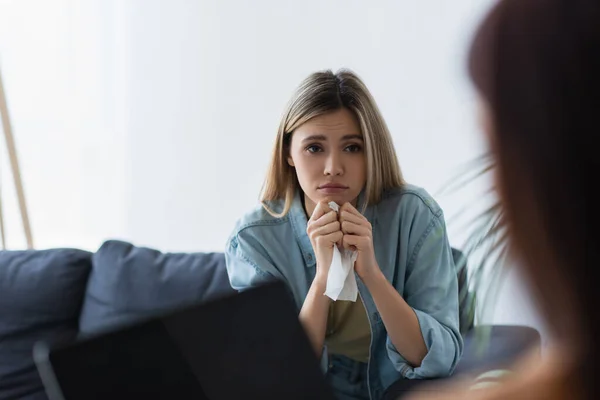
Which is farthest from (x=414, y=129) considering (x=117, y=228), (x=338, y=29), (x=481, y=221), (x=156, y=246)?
(x=481, y=221)

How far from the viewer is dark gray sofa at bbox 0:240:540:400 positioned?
5.39 feet

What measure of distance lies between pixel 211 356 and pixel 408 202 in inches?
31.7

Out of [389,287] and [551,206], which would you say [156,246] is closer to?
[389,287]

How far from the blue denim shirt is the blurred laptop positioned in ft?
2.06

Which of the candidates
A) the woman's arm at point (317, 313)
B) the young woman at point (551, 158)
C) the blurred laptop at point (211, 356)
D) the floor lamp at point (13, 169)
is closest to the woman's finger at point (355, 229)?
the woman's arm at point (317, 313)

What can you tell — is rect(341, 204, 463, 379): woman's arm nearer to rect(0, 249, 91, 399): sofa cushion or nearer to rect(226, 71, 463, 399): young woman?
rect(226, 71, 463, 399): young woman

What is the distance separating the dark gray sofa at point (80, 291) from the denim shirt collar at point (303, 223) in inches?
10.4

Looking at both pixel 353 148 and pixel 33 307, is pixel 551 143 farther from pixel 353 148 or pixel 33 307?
pixel 33 307

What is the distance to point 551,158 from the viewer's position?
396mm

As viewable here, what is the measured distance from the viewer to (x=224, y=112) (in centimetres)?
208

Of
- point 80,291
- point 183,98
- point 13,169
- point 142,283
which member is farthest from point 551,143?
point 13,169

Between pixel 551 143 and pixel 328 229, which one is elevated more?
pixel 551 143

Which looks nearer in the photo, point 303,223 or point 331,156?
point 331,156

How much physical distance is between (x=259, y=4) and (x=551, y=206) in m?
1.71
